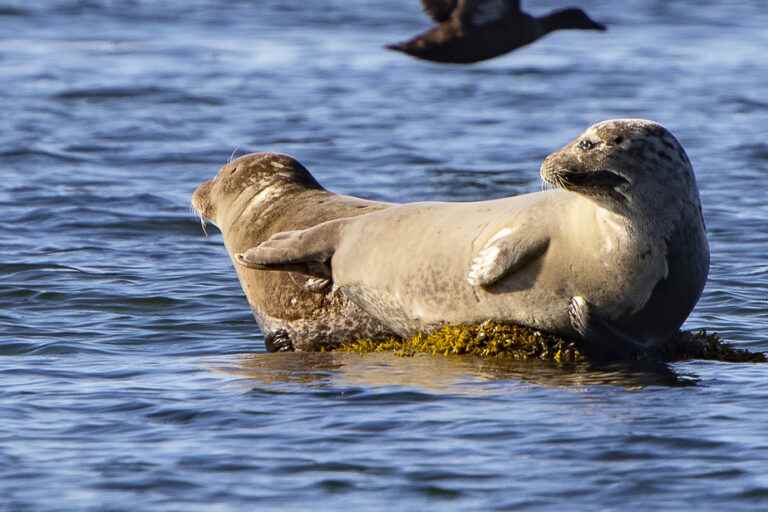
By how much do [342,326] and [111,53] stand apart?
55.5 feet

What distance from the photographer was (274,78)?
22.1 meters

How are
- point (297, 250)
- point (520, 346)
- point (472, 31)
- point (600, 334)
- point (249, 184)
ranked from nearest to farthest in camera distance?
1. point (600, 334)
2. point (520, 346)
3. point (297, 250)
4. point (249, 184)
5. point (472, 31)

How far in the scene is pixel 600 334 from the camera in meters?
7.08

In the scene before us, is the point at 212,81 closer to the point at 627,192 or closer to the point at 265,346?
the point at 265,346

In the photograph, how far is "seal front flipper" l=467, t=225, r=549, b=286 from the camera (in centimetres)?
704

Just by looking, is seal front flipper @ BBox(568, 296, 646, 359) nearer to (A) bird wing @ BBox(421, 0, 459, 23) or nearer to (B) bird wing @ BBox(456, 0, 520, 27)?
(B) bird wing @ BBox(456, 0, 520, 27)

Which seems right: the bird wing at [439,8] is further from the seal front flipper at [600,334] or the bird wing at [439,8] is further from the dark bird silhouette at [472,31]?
the seal front flipper at [600,334]

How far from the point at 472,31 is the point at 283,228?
32.1 ft

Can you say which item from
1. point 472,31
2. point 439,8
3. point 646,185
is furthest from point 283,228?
point 439,8

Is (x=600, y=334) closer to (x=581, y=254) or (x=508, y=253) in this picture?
(x=581, y=254)

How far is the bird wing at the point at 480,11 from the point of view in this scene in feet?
58.2

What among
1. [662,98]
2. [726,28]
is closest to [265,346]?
[662,98]

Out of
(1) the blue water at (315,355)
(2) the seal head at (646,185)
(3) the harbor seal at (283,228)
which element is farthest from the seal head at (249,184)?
(2) the seal head at (646,185)

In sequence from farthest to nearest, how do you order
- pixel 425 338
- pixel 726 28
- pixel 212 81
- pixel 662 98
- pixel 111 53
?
pixel 726 28, pixel 111 53, pixel 212 81, pixel 662 98, pixel 425 338
